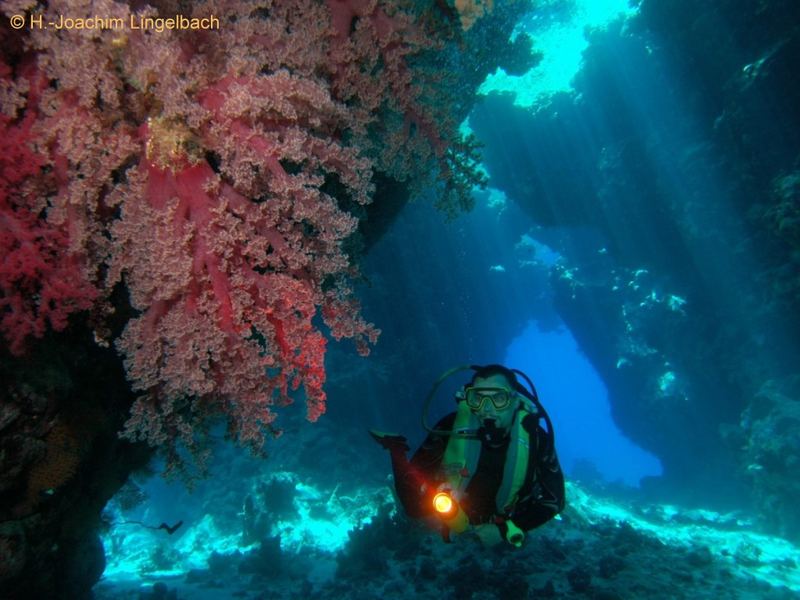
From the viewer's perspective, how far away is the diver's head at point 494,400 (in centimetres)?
417

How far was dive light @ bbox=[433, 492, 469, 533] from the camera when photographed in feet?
12.3

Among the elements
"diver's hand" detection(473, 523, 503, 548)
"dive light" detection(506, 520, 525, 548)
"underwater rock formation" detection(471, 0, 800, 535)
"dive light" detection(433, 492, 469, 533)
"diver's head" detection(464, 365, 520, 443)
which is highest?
"underwater rock formation" detection(471, 0, 800, 535)

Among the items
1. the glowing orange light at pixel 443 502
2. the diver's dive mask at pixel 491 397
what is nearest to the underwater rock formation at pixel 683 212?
the diver's dive mask at pixel 491 397

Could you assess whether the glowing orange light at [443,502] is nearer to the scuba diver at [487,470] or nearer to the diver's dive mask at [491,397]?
the scuba diver at [487,470]

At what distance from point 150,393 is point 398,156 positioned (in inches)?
105

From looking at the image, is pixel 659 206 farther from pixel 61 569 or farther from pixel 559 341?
pixel 559 341

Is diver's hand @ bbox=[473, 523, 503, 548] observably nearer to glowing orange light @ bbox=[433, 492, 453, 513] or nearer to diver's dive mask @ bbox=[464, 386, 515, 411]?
glowing orange light @ bbox=[433, 492, 453, 513]

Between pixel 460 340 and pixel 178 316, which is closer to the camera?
pixel 178 316

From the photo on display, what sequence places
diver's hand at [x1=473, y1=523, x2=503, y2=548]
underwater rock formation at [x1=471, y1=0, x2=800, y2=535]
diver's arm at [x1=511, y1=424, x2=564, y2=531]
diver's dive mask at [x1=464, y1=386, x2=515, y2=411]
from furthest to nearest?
underwater rock formation at [x1=471, y1=0, x2=800, y2=535] < diver's dive mask at [x1=464, y1=386, x2=515, y2=411] < diver's hand at [x1=473, y1=523, x2=503, y2=548] < diver's arm at [x1=511, y1=424, x2=564, y2=531]

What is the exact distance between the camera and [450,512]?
150 inches

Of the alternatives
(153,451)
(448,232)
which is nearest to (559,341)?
(448,232)

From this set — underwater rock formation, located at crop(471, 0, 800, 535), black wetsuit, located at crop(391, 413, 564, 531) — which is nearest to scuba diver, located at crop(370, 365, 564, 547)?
black wetsuit, located at crop(391, 413, 564, 531)

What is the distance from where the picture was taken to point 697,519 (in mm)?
19469

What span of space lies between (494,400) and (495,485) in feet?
2.63
